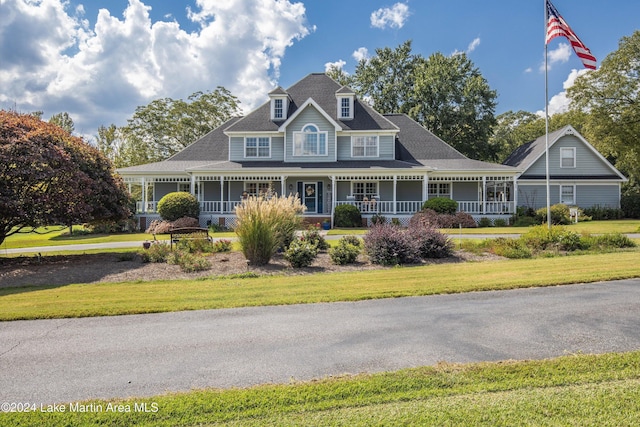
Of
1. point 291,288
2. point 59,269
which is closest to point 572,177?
point 291,288

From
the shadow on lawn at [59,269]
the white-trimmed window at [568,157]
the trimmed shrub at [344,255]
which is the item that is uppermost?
the white-trimmed window at [568,157]

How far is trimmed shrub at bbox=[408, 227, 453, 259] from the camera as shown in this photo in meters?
11.5

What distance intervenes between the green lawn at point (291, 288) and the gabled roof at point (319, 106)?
17656 millimetres

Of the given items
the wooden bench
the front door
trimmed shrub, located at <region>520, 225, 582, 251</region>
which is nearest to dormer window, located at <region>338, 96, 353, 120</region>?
the front door

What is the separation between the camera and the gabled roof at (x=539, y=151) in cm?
2720

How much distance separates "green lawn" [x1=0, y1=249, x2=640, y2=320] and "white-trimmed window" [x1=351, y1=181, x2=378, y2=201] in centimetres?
1570

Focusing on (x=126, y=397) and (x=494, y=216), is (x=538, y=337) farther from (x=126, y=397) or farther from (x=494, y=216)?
(x=494, y=216)

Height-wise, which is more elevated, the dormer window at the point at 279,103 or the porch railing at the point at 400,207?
the dormer window at the point at 279,103

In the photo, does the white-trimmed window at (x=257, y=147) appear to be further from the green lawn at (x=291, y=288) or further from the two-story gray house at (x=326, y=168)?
the green lawn at (x=291, y=288)

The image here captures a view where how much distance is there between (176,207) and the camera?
21.8m

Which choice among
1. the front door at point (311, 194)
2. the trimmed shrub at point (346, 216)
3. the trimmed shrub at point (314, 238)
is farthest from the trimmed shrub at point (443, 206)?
the trimmed shrub at point (314, 238)

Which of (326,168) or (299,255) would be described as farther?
(326,168)

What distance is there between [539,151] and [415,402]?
29844mm

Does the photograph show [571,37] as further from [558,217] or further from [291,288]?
[291,288]
